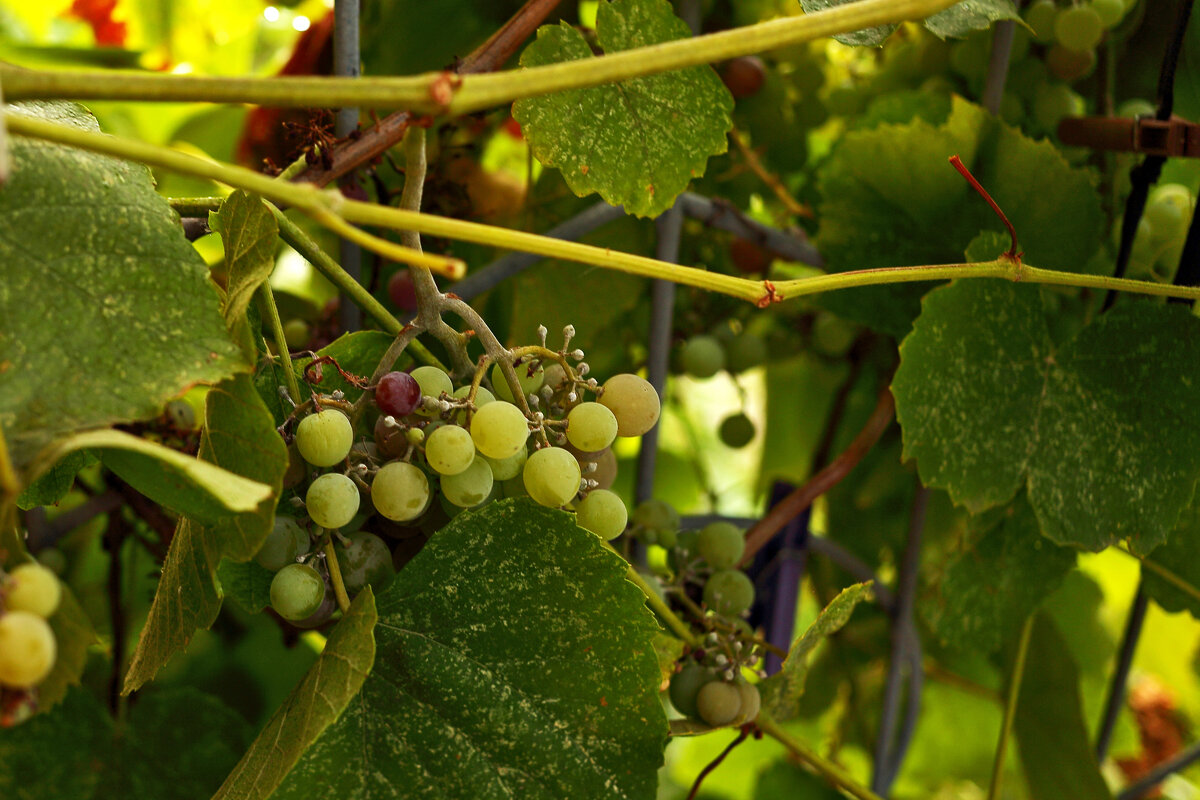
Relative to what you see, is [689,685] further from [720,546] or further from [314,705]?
[314,705]

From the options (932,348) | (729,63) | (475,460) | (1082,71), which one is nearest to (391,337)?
(475,460)

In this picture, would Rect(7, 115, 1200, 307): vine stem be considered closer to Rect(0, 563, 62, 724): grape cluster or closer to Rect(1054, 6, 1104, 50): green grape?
Rect(0, 563, 62, 724): grape cluster

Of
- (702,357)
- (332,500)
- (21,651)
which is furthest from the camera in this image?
(702,357)

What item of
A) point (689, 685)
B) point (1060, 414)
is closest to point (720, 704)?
point (689, 685)

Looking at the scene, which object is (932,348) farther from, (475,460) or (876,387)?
(876,387)

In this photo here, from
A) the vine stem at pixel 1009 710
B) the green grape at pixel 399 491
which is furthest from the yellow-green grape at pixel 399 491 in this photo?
the vine stem at pixel 1009 710

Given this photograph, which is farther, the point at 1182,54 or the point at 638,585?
the point at 1182,54

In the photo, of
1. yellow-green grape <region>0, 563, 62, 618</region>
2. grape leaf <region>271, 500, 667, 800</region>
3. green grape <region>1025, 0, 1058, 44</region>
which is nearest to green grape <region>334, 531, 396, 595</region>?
grape leaf <region>271, 500, 667, 800</region>
